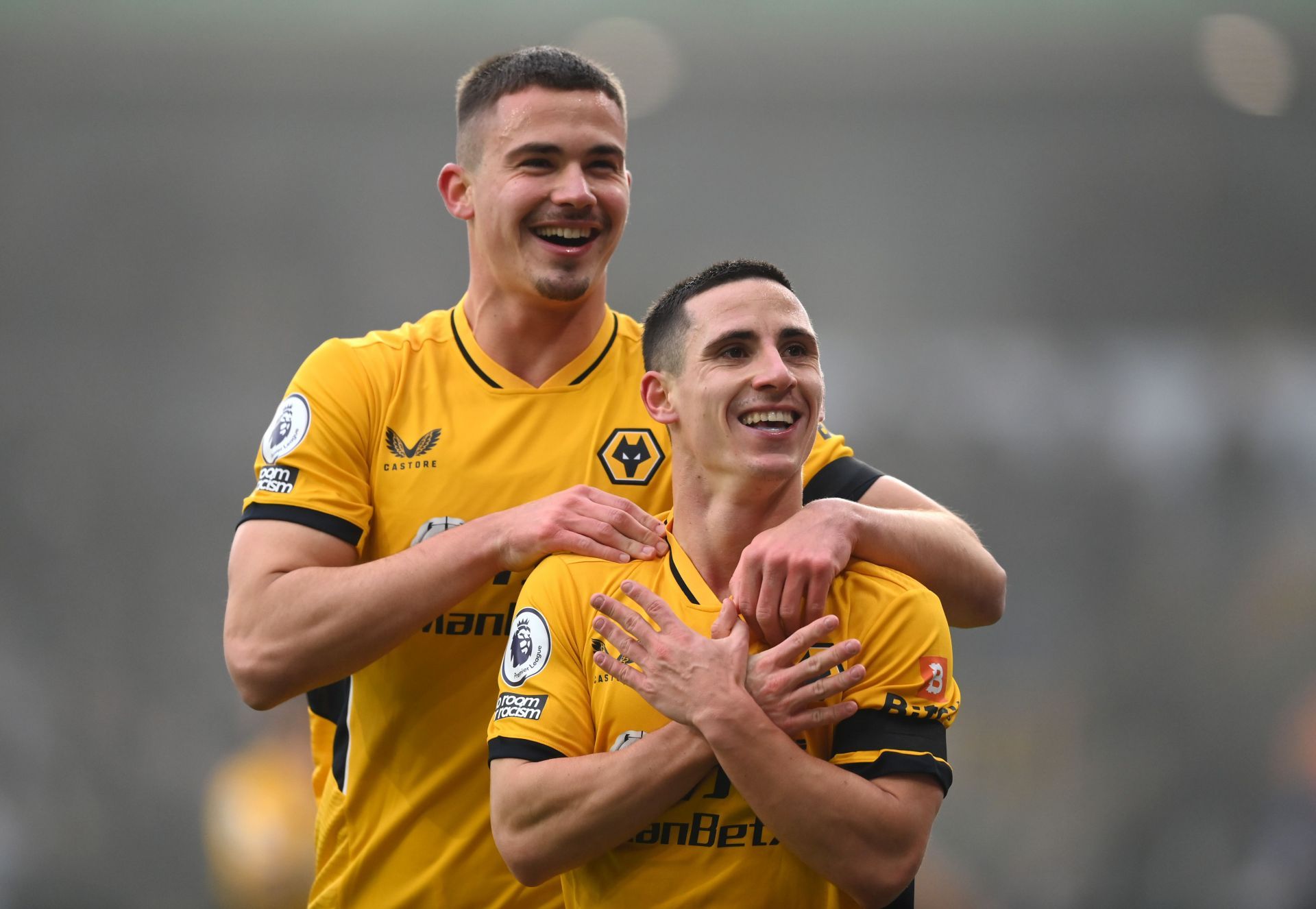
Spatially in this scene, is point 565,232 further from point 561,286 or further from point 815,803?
point 815,803

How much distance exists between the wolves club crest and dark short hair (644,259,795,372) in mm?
194

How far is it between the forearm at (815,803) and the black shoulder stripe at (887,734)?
0.24 feet

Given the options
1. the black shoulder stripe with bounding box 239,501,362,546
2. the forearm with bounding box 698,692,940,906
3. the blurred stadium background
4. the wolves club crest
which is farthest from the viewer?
the blurred stadium background

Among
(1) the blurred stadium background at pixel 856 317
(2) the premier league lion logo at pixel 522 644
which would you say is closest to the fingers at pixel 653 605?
(2) the premier league lion logo at pixel 522 644

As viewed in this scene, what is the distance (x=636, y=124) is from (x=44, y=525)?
3651 millimetres

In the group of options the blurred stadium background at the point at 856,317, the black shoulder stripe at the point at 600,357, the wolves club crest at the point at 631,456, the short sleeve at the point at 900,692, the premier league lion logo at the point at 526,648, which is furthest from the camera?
the blurred stadium background at the point at 856,317

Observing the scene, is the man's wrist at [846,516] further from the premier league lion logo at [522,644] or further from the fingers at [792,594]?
the premier league lion logo at [522,644]

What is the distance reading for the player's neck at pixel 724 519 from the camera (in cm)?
191

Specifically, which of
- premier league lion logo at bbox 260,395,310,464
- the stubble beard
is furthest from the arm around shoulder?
premier league lion logo at bbox 260,395,310,464

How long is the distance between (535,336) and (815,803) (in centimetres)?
116

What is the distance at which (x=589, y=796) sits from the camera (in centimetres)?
163

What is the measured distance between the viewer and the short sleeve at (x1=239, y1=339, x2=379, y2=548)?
216 centimetres

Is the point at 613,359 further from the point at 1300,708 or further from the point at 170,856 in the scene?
the point at 1300,708

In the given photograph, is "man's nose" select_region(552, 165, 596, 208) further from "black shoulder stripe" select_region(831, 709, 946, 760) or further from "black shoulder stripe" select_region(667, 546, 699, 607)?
"black shoulder stripe" select_region(831, 709, 946, 760)
